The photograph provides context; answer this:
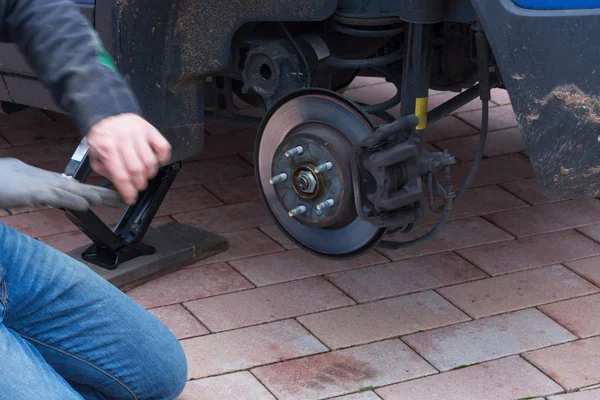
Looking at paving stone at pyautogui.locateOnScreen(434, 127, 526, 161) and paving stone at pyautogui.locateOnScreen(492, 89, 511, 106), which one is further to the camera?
paving stone at pyautogui.locateOnScreen(492, 89, 511, 106)

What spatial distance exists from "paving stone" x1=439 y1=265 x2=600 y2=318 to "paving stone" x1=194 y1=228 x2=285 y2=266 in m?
0.65

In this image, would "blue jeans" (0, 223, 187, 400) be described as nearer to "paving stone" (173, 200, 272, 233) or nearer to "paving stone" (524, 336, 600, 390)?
"paving stone" (524, 336, 600, 390)

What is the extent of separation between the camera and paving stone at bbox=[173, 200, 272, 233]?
11.9ft

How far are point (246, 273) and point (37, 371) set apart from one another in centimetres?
139

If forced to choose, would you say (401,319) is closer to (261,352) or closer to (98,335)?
(261,352)

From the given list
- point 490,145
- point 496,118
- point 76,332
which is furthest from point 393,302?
point 496,118

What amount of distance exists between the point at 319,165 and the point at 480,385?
29.3 inches

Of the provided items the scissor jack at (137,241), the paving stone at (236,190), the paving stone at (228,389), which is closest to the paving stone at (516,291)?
the paving stone at (228,389)

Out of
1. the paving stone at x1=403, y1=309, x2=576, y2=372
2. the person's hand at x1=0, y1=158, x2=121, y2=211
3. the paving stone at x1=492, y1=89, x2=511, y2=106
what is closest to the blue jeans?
the person's hand at x1=0, y1=158, x2=121, y2=211

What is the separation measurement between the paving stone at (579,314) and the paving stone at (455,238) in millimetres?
474

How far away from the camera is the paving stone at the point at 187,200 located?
377cm

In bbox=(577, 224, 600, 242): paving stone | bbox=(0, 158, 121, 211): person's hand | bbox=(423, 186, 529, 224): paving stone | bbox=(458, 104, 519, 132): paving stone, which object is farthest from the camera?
bbox=(458, 104, 519, 132): paving stone

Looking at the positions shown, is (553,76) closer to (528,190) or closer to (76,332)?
(76,332)

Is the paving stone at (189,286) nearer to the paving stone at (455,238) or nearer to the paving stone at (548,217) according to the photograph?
the paving stone at (455,238)
